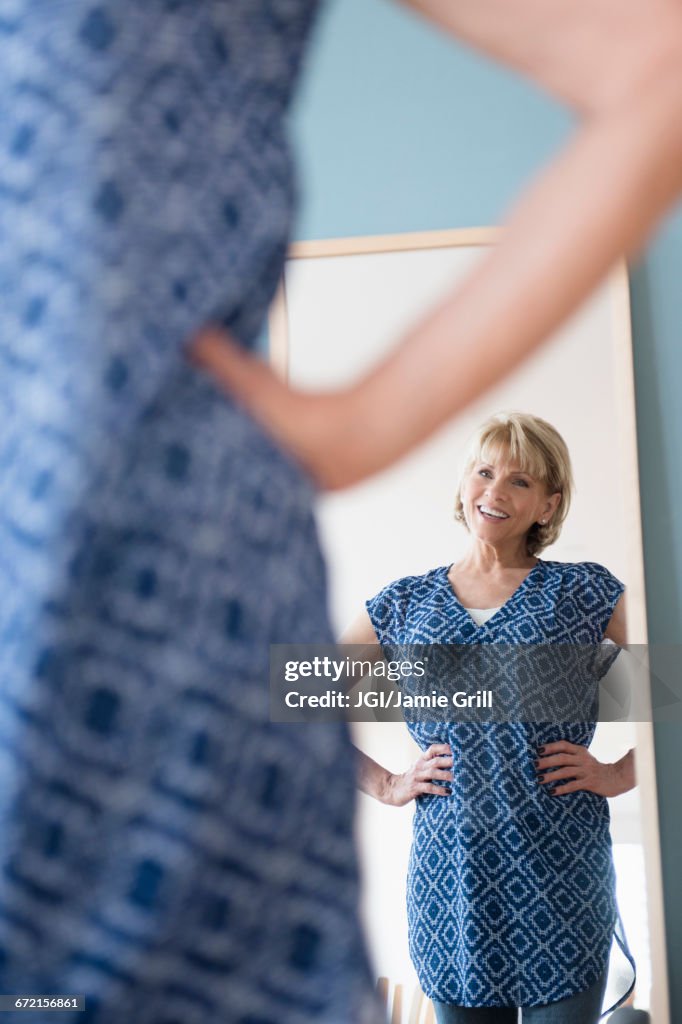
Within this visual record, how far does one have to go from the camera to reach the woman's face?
1998 mm

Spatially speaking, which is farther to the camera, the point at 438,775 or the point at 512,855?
the point at 438,775

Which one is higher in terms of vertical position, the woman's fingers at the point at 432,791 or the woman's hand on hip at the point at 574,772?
the woman's hand on hip at the point at 574,772

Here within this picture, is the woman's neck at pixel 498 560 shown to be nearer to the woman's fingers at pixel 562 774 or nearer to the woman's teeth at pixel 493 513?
the woman's teeth at pixel 493 513

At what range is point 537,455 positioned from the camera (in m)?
2.00

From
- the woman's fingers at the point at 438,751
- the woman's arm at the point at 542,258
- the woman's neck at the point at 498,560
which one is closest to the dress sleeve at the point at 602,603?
the woman's neck at the point at 498,560

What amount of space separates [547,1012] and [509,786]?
336 mm

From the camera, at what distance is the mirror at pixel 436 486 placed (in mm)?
1931

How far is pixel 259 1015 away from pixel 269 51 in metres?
0.23

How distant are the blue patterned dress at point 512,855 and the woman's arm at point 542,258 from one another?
5.26 ft

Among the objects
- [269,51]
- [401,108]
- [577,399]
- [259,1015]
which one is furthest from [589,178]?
[401,108]

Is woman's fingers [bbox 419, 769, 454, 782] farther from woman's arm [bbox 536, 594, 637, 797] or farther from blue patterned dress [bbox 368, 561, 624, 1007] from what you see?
woman's arm [bbox 536, 594, 637, 797]

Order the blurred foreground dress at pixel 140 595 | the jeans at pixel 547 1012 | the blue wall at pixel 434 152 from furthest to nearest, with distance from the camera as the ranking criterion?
the blue wall at pixel 434 152, the jeans at pixel 547 1012, the blurred foreground dress at pixel 140 595

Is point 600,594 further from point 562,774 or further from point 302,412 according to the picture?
point 302,412

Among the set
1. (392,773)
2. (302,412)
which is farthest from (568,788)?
(302,412)
